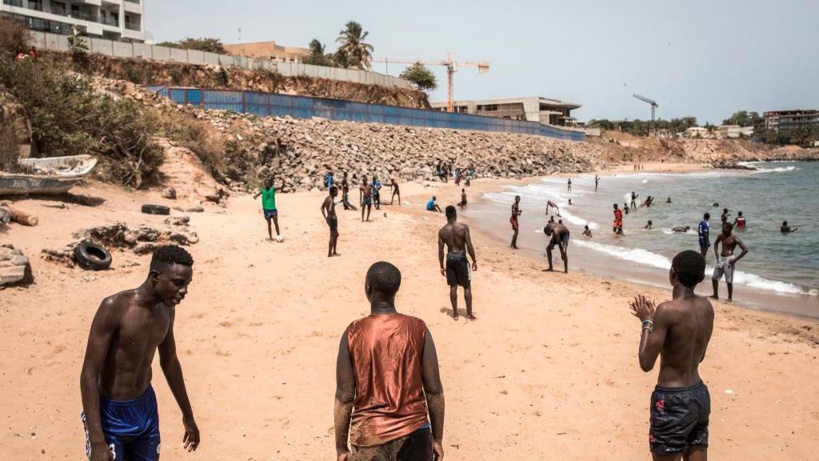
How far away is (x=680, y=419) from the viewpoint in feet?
12.9

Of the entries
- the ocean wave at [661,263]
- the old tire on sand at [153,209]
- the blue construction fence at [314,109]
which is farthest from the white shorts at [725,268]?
the blue construction fence at [314,109]

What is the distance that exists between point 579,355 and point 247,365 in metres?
4.24

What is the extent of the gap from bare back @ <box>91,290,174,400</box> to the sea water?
12.5 metres

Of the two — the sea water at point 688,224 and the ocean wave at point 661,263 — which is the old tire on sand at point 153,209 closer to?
the sea water at point 688,224

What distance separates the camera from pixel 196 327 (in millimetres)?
8758

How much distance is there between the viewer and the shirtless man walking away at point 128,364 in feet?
10.8

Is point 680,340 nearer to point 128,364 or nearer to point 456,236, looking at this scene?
point 128,364

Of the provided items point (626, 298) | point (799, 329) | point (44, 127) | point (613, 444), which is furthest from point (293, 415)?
point (44, 127)

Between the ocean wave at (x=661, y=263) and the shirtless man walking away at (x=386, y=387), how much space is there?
13.4m

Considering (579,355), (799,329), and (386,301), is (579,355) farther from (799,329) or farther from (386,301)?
(386,301)

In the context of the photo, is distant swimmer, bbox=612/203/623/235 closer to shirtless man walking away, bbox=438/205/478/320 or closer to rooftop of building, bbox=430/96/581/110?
shirtless man walking away, bbox=438/205/478/320

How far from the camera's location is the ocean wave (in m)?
14.1

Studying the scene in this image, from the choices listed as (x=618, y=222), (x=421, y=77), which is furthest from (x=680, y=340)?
(x=421, y=77)

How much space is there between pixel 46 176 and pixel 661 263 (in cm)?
1580
